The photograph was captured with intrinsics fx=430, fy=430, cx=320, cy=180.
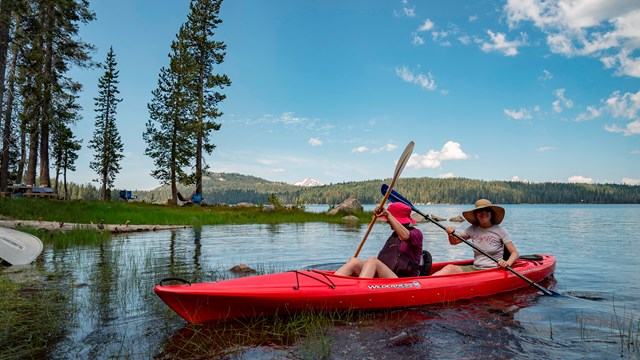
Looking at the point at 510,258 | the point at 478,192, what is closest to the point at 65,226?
the point at 510,258

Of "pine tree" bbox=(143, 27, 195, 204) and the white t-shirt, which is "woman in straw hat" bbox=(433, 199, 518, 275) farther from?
"pine tree" bbox=(143, 27, 195, 204)

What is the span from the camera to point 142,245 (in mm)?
12570

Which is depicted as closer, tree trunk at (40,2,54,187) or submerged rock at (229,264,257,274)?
submerged rock at (229,264,257,274)

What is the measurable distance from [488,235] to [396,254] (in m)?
2.00

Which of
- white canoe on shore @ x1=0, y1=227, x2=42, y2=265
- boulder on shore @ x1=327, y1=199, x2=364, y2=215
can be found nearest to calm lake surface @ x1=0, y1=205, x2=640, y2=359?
white canoe on shore @ x1=0, y1=227, x2=42, y2=265

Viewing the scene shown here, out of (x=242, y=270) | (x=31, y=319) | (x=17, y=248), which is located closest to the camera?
(x=31, y=319)

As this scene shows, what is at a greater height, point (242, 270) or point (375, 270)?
point (375, 270)

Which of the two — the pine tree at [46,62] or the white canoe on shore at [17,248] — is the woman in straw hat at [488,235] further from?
the pine tree at [46,62]

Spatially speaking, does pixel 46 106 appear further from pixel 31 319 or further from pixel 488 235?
pixel 488 235

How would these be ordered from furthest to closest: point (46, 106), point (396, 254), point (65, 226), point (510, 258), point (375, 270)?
1. point (46, 106)
2. point (65, 226)
3. point (510, 258)
4. point (396, 254)
5. point (375, 270)

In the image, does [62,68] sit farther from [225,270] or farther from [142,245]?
[225,270]

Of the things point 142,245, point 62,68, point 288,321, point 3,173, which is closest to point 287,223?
point 142,245

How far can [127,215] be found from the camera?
1916 centimetres

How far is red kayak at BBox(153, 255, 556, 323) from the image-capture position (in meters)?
4.91
